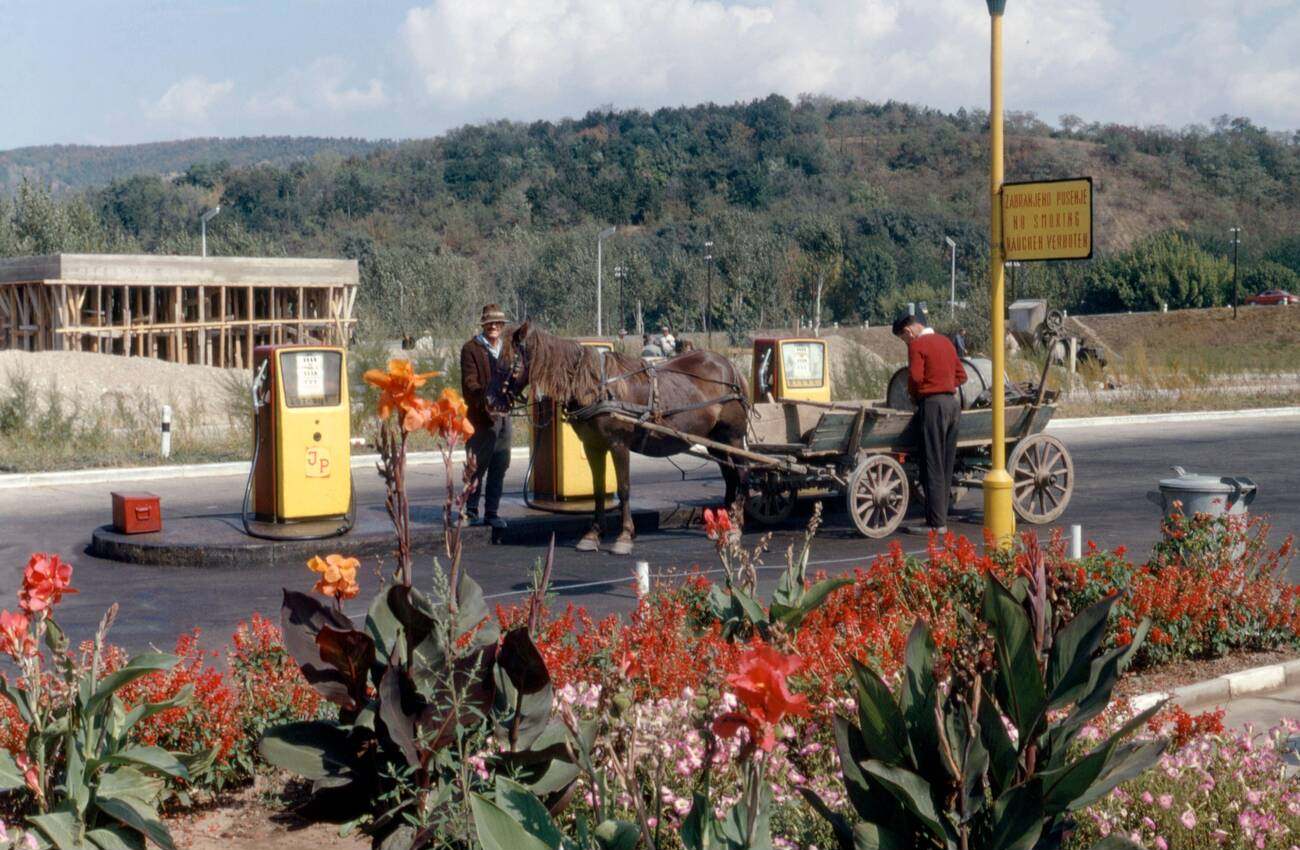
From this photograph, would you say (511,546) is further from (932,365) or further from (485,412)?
(932,365)

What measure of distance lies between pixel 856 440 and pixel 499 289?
60.8 metres

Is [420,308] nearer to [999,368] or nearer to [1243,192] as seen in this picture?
[999,368]

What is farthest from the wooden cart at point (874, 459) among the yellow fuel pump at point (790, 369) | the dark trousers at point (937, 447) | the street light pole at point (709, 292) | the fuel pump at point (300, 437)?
the street light pole at point (709, 292)

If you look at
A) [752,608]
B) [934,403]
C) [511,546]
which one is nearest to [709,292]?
[511,546]

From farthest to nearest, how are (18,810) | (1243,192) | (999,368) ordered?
(1243,192) → (999,368) → (18,810)

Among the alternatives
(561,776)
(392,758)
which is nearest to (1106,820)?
(561,776)

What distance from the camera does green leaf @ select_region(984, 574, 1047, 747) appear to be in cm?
366

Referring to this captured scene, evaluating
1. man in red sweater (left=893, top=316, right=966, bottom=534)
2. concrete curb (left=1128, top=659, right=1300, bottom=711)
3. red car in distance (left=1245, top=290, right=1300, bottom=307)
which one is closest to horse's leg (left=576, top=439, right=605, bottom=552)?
man in red sweater (left=893, top=316, right=966, bottom=534)

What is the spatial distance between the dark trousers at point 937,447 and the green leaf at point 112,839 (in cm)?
891

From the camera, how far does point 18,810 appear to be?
4902 millimetres

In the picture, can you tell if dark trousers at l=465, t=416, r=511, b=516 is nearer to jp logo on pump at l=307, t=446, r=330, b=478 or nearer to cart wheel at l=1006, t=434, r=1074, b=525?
jp logo on pump at l=307, t=446, r=330, b=478

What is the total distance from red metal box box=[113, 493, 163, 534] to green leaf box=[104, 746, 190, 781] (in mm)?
8379

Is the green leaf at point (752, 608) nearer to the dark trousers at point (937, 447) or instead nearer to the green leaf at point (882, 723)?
the green leaf at point (882, 723)

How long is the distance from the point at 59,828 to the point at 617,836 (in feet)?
6.05
